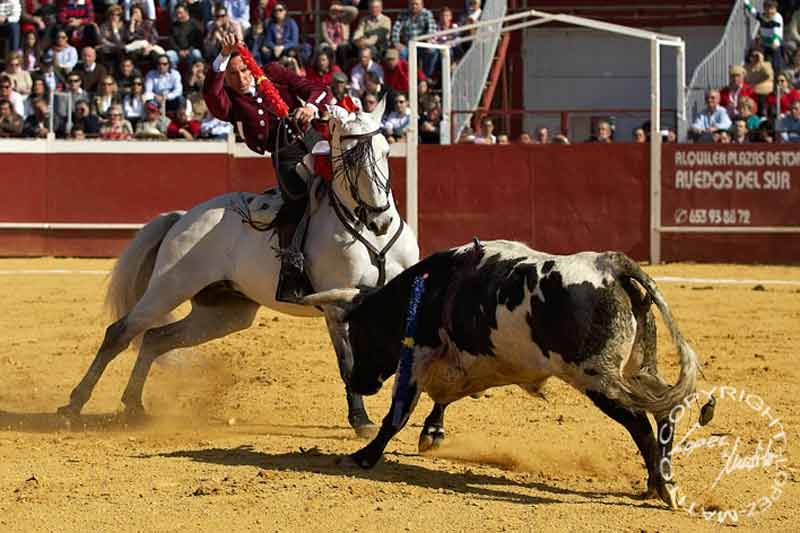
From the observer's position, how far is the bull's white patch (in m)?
5.91

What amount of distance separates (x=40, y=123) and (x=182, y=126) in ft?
5.90

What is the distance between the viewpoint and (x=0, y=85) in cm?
1838

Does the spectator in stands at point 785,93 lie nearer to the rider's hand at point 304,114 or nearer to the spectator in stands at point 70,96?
the spectator in stands at point 70,96

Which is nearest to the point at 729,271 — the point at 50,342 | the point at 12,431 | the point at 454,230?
the point at 454,230

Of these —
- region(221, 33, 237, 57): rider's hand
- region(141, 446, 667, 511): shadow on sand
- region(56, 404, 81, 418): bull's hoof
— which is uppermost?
region(221, 33, 237, 57): rider's hand

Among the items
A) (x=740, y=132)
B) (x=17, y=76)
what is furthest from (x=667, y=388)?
(x=17, y=76)

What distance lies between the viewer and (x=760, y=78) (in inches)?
707

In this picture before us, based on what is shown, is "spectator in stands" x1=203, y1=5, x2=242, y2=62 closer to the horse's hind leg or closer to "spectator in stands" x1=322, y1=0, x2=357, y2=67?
"spectator in stands" x1=322, y1=0, x2=357, y2=67

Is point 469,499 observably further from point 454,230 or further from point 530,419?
point 454,230

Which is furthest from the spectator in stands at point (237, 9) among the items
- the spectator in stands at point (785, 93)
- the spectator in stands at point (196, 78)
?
the spectator in stands at point (785, 93)

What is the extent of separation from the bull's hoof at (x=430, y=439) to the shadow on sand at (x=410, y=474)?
0.28 metres

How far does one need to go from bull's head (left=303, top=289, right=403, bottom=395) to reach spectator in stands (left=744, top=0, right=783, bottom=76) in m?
12.7

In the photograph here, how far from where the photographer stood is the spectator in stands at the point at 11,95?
1831cm

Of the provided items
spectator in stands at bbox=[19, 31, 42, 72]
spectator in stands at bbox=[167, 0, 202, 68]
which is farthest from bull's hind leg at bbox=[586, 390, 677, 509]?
spectator in stands at bbox=[19, 31, 42, 72]
